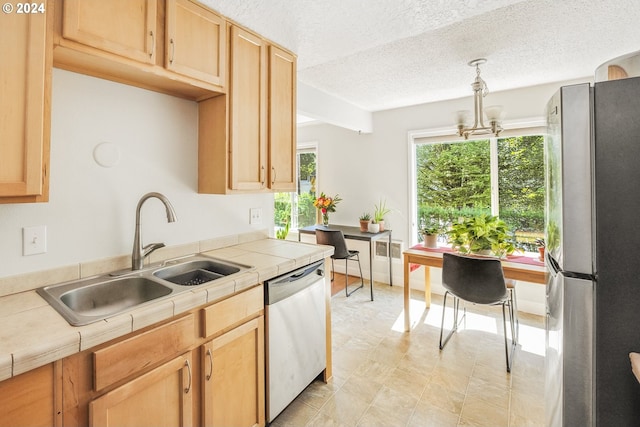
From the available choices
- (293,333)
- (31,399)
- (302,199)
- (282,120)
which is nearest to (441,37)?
(282,120)

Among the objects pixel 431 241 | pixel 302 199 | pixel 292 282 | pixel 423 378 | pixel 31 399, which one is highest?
pixel 302 199

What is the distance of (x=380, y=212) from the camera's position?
408 cm

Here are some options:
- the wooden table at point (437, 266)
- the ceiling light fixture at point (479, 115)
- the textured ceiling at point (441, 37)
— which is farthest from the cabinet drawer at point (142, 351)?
the ceiling light fixture at point (479, 115)

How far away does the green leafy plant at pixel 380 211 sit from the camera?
13.2ft

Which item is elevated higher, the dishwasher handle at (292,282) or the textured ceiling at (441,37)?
the textured ceiling at (441,37)

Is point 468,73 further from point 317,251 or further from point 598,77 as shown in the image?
point 317,251

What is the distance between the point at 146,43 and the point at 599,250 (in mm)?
1922

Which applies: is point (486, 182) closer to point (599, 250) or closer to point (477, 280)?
point (477, 280)

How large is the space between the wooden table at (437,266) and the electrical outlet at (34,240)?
250 cm

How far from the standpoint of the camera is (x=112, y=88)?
154 cm

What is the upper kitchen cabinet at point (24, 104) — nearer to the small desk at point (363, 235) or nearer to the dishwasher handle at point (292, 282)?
the dishwasher handle at point (292, 282)

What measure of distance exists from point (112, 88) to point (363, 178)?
10.7 ft

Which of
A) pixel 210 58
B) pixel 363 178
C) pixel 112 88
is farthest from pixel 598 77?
pixel 363 178

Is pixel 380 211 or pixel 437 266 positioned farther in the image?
pixel 380 211
